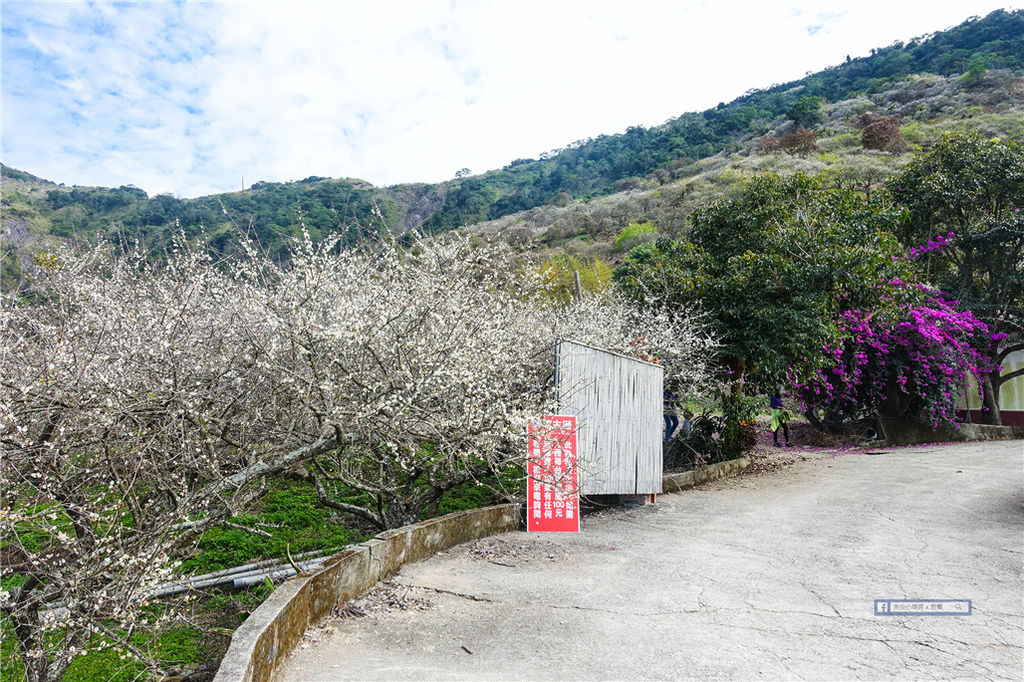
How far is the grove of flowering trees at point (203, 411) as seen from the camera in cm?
404

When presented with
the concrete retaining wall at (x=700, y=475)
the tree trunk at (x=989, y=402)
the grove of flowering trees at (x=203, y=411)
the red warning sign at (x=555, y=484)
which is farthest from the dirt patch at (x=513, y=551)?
the tree trunk at (x=989, y=402)

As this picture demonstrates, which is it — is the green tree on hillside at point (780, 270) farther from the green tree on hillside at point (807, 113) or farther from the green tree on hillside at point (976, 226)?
the green tree on hillside at point (807, 113)

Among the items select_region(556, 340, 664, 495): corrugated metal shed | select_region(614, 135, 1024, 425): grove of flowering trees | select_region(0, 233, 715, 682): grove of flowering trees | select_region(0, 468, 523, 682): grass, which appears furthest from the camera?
select_region(614, 135, 1024, 425): grove of flowering trees

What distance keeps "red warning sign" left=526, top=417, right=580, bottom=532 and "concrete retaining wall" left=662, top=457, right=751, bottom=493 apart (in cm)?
278

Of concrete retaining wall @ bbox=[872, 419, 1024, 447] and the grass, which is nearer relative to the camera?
the grass

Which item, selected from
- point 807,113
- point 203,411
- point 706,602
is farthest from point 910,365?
point 807,113

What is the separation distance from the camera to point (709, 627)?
4.02m

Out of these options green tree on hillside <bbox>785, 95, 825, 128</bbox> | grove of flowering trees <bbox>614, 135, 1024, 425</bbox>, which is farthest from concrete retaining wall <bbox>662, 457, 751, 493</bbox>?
green tree on hillside <bbox>785, 95, 825, 128</bbox>

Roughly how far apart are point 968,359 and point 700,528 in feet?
40.3

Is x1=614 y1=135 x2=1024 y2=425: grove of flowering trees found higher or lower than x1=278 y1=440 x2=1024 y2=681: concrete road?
higher

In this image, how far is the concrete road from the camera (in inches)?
135

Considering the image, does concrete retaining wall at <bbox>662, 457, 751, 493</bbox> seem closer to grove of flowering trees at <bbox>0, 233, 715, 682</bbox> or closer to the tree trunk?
grove of flowering trees at <bbox>0, 233, 715, 682</bbox>

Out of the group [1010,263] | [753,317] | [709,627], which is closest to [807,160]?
[1010,263]

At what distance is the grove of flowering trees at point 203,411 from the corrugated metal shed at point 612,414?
430 mm
